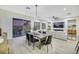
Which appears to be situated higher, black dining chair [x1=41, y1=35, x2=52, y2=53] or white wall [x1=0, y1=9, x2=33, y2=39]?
white wall [x1=0, y1=9, x2=33, y2=39]

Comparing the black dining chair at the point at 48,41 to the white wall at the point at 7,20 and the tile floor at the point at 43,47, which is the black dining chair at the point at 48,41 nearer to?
the tile floor at the point at 43,47

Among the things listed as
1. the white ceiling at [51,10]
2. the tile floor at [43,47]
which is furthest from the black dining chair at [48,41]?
the white ceiling at [51,10]

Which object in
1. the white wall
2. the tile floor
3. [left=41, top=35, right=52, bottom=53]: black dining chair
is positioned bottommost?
the tile floor

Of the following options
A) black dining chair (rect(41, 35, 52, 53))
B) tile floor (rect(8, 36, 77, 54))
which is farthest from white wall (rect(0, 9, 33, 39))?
black dining chair (rect(41, 35, 52, 53))

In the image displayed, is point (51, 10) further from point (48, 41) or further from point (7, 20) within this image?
point (7, 20)

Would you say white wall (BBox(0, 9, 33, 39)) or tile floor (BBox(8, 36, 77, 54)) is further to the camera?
tile floor (BBox(8, 36, 77, 54))

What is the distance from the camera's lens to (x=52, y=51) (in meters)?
2.64

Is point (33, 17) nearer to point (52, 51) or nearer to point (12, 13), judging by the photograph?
point (12, 13)


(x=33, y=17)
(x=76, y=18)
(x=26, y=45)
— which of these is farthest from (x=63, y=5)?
(x=26, y=45)

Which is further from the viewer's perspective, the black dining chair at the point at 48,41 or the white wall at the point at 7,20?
the black dining chair at the point at 48,41

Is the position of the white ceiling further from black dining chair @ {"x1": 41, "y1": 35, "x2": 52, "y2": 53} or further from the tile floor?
the tile floor

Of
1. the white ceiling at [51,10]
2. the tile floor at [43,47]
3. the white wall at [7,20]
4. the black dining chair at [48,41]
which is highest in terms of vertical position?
the white ceiling at [51,10]

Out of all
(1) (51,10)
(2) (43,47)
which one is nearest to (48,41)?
(2) (43,47)
